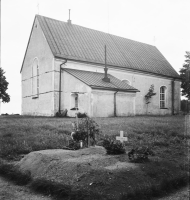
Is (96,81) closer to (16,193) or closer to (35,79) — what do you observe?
(35,79)

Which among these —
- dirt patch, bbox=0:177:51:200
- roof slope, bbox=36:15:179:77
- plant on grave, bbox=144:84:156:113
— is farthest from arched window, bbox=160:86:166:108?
dirt patch, bbox=0:177:51:200

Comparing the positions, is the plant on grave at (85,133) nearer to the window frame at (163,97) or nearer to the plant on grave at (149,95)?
the plant on grave at (149,95)

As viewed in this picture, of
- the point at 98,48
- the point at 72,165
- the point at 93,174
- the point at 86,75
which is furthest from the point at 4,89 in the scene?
the point at 93,174

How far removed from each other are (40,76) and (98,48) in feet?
A: 18.7

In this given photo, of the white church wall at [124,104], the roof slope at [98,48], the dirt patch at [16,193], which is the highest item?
the roof slope at [98,48]

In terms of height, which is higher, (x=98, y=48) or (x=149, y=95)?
(x=98, y=48)

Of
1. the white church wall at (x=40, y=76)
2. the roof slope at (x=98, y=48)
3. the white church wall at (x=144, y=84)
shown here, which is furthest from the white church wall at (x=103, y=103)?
the roof slope at (x=98, y=48)

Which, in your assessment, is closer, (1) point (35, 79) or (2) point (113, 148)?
(2) point (113, 148)

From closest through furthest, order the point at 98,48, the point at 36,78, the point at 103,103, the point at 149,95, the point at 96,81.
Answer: the point at 103,103 → the point at 96,81 → the point at 36,78 → the point at 98,48 → the point at 149,95

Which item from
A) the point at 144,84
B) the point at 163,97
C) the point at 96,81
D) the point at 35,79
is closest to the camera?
the point at 96,81

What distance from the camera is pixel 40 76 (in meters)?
22.8

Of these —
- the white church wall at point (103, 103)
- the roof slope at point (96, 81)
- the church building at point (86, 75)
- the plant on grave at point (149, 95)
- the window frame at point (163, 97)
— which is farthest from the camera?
the window frame at point (163, 97)

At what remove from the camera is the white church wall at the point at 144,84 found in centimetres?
2368

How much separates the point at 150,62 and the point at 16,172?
24885 mm
